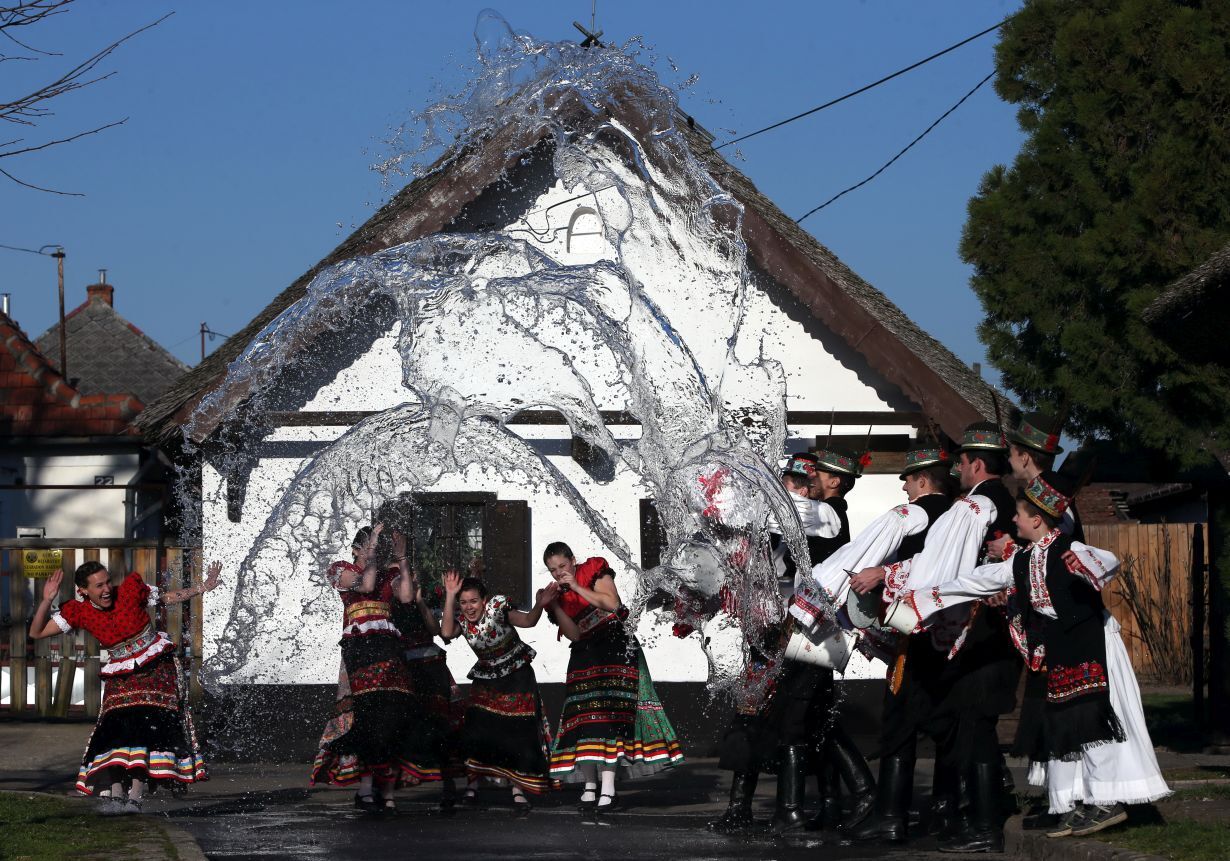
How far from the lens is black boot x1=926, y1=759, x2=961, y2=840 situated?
9.05 meters

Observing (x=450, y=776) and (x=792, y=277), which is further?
(x=792, y=277)

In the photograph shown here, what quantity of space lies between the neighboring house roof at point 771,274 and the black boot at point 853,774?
197 inches

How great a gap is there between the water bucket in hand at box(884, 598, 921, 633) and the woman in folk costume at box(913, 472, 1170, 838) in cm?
4

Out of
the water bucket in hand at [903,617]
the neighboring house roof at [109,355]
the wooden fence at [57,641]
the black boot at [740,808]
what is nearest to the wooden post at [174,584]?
the wooden fence at [57,641]

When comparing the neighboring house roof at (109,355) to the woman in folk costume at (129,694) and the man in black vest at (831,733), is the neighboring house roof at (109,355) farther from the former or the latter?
the man in black vest at (831,733)

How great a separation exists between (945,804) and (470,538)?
652cm

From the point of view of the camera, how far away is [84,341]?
4112 centimetres

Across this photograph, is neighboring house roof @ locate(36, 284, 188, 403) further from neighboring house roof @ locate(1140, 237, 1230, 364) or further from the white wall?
neighboring house roof @ locate(1140, 237, 1230, 364)

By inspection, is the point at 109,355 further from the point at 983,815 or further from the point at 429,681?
the point at 983,815

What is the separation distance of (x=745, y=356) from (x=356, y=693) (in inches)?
215

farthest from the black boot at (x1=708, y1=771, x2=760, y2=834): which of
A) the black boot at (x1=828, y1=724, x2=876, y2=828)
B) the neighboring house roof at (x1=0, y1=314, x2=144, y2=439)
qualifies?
the neighboring house roof at (x1=0, y1=314, x2=144, y2=439)

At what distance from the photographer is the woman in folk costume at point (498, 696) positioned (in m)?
11.2

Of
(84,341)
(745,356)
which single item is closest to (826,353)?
(745,356)

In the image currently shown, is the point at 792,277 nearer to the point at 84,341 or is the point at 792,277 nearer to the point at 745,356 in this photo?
the point at 745,356
